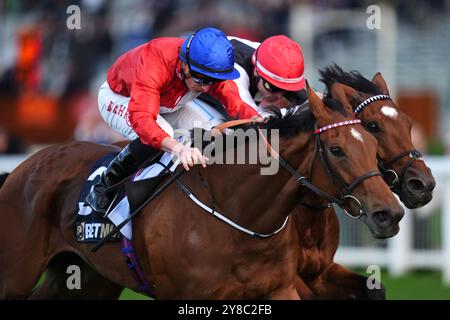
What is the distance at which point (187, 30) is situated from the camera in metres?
14.6

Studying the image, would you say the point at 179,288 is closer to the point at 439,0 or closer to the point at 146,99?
the point at 146,99

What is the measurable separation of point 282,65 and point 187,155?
95 cm

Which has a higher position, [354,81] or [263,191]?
[354,81]

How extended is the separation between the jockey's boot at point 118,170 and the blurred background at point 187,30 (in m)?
7.51

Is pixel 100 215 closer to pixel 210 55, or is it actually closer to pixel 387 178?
pixel 210 55

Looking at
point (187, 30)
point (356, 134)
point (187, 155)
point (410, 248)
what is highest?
point (356, 134)

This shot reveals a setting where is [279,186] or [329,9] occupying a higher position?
[279,186]

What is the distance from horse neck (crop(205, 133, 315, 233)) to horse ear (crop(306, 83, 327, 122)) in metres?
0.14

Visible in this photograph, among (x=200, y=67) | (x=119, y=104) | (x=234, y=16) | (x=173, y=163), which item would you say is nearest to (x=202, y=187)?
(x=173, y=163)

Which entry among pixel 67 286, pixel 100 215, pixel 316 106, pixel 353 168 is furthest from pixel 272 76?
pixel 67 286

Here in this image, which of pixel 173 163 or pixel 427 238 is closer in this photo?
pixel 173 163

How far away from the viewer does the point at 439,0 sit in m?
14.8

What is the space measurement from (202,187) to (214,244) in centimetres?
35

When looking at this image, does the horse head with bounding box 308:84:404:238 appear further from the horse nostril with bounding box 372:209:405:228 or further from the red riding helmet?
the red riding helmet
